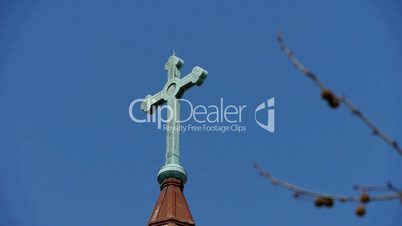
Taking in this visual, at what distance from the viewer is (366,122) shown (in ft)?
10.4

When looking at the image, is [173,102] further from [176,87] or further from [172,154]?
[172,154]

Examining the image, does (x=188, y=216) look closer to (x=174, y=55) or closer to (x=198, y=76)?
(x=198, y=76)

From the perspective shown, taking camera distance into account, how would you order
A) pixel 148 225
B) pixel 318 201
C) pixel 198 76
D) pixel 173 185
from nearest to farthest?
pixel 318 201
pixel 148 225
pixel 173 185
pixel 198 76

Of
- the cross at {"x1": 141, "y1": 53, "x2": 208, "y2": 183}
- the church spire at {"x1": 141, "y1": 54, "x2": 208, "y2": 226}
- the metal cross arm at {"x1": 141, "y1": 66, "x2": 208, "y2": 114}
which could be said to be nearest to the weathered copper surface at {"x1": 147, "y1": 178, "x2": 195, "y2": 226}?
the church spire at {"x1": 141, "y1": 54, "x2": 208, "y2": 226}

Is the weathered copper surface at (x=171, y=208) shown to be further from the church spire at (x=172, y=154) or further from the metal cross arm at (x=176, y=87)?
the metal cross arm at (x=176, y=87)

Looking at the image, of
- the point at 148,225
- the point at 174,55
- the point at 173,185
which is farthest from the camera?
the point at 174,55

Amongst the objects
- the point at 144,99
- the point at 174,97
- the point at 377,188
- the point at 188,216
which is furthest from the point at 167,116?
the point at 377,188

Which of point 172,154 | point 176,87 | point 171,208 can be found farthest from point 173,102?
point 171,208

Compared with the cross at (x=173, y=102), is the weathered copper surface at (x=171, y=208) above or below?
below

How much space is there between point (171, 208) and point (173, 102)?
240cm

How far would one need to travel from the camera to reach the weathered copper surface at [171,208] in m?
9.50

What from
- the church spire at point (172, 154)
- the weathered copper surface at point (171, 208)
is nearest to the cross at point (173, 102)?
the church spire at point (172, 154)

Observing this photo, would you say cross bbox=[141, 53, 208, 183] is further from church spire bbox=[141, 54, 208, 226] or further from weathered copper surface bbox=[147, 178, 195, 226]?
weathered copper surface bbox=[147, 178, 195, 226]

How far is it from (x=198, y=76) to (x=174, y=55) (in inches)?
40.8
